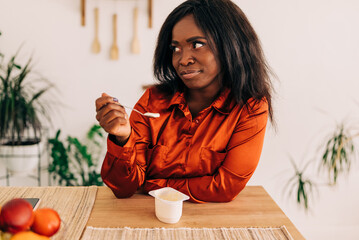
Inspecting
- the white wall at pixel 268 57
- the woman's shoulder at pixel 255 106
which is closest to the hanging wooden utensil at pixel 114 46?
the white wall at pixel 268 57

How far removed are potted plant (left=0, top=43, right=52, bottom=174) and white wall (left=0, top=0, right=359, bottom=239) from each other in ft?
0.64

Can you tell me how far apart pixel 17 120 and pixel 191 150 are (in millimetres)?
1505

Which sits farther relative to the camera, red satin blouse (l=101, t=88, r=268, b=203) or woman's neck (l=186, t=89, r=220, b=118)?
woman's neck (l=186, t=89, r=220, b=118)

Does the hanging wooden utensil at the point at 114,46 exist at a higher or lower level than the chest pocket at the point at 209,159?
higher

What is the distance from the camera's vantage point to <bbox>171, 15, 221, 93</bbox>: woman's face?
47.9 inches

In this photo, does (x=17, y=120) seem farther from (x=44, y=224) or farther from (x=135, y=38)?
(x=44, y=224)

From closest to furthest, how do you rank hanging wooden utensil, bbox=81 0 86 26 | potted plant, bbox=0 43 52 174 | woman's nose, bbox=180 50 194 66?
1. woman's nose, bbox=180 50 194 66
2. potted plant, bbox=0 43 52 174
3. hanging wooden utensil, bbox=81 0 86 26

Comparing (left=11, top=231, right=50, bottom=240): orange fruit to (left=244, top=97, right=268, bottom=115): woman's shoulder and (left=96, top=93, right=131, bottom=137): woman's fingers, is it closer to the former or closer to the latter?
(left=96, top=93, right=131, bottom=137): woman's fingers

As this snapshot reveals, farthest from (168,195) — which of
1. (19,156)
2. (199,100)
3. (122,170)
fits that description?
(19,156)

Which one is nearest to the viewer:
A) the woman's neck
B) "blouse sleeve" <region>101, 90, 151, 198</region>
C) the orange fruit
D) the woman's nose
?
the orange fruit

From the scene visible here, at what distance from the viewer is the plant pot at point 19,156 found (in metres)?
2.23

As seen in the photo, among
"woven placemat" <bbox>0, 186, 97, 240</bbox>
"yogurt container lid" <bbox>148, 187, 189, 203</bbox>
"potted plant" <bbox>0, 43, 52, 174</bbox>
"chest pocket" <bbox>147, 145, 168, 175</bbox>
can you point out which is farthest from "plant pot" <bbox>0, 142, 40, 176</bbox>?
"yogurt container lid" <bbox>148, 187, 189, 203</bbox>

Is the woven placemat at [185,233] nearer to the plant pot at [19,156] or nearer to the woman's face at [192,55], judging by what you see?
the woman's face at [192,55]

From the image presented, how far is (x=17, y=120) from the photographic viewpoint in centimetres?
223
